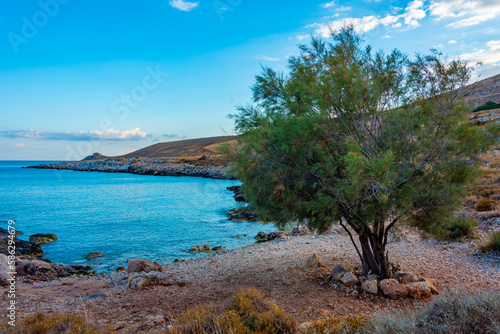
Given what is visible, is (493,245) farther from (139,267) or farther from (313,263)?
(139,267)

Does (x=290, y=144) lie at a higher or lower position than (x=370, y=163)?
higher

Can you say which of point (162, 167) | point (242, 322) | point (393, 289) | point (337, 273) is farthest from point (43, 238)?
point (162, 167)

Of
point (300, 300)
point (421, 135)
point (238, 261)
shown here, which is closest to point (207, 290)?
point (300, 300)

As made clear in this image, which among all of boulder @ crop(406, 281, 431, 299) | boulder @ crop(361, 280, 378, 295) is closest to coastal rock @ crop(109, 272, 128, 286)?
boulder @ crop(361, 280, 378, 295)

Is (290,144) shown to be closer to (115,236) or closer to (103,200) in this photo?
(115,236)

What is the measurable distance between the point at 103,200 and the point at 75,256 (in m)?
25.6

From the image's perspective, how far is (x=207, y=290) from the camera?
8.77m

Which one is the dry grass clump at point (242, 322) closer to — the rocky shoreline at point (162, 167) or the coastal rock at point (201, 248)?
the coastal rock at point (201, 248)

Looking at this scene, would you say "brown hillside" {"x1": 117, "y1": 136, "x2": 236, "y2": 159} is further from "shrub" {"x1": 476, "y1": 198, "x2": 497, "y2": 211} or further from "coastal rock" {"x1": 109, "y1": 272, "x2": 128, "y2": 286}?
"coastal rock" {"x1": 109, "y1": 272, "x2": 128, "y2": 286}

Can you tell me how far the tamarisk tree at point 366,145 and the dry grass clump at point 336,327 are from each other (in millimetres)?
2221

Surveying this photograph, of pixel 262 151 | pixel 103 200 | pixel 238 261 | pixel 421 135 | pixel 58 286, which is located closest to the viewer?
pixel 421 135

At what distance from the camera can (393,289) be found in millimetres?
7301

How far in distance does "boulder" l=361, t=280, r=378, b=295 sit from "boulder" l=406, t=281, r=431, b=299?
2.36 feet

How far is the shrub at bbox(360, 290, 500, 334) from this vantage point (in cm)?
412
